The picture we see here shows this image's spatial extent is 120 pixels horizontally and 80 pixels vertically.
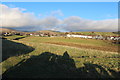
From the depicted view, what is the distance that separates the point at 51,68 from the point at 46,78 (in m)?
1.74

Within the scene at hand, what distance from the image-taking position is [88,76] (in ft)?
24.3

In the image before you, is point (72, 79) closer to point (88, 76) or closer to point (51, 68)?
point (88, 76)

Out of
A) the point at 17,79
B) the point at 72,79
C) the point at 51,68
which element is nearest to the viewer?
the point at 17,79

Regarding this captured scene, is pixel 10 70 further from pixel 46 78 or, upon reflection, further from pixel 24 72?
pixel 46 78

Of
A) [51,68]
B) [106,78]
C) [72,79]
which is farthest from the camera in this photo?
[51,68]

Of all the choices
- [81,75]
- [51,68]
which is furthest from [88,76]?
[51,68]

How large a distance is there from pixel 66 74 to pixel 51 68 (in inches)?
53.5

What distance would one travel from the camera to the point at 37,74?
7098 mm

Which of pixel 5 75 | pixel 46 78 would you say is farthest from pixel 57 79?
pixel 5 75

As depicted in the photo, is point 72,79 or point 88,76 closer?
point 72,79

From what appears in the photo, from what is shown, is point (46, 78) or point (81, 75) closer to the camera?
point (46, 78)

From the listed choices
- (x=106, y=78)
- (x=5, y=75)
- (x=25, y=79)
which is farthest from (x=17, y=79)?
(x=106, y=78)

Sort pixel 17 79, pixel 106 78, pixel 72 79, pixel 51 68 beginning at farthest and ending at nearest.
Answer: pixel 51 68 → pixel 106 78 → pixel 72 79 → pixel 17 79

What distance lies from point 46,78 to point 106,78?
3690 millimetres
